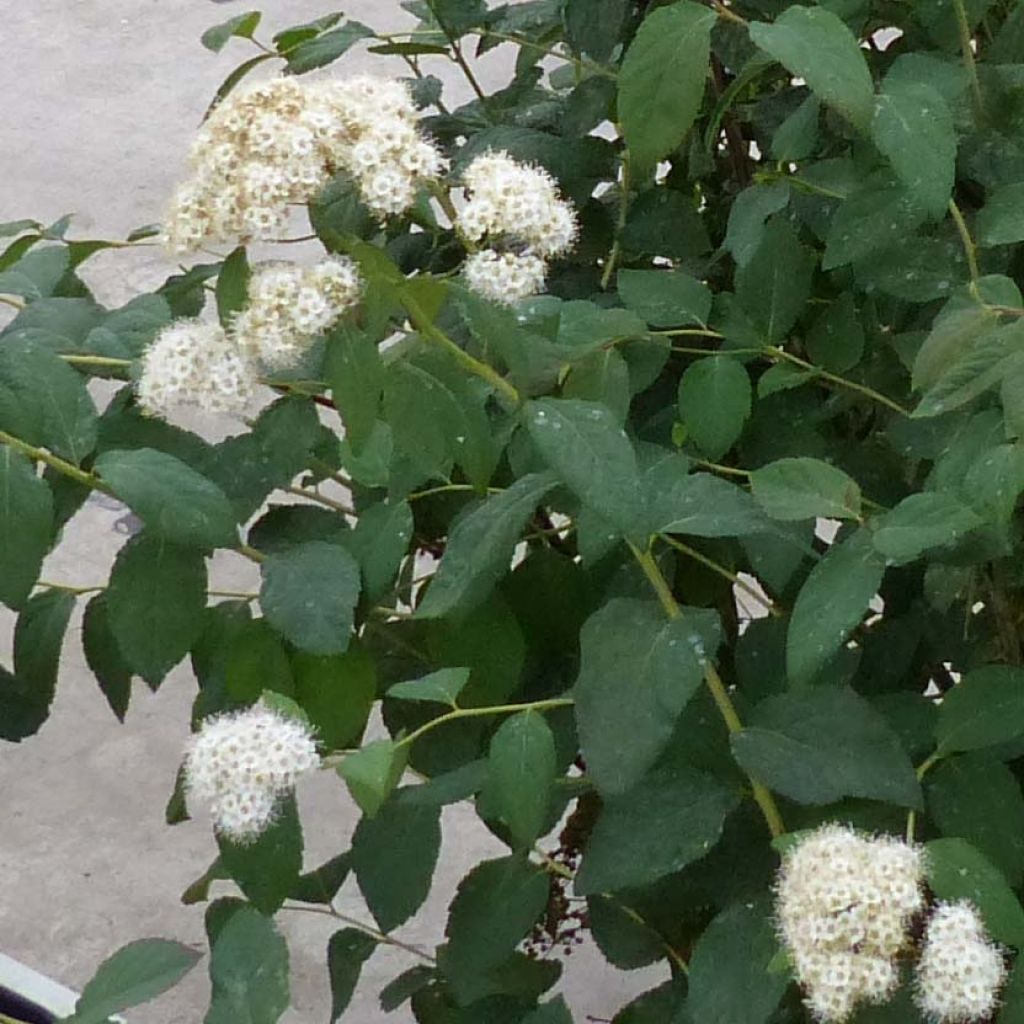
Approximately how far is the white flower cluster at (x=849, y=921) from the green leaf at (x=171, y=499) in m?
0.26

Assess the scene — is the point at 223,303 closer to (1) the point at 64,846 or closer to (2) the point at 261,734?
(2) the point at 261,734

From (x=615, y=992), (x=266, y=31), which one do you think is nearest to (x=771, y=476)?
(x=615, y=992)

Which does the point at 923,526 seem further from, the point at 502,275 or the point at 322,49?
the point at 322,49

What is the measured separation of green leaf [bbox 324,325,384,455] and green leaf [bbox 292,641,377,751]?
6.3 inches

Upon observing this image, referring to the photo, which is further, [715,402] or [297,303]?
[715,402]

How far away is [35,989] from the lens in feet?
2.83

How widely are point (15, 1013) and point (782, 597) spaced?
1.72 ft

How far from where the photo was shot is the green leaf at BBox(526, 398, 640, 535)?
0.52 meters

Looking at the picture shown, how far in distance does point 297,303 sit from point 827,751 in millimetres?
253

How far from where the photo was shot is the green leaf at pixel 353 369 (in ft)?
1.61

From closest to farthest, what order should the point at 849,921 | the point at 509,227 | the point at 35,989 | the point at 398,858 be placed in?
the point at 849,921 < the point at 509,227 < the point at 398,858 < the point at 35,989

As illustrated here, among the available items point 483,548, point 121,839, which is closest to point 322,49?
point 483,548

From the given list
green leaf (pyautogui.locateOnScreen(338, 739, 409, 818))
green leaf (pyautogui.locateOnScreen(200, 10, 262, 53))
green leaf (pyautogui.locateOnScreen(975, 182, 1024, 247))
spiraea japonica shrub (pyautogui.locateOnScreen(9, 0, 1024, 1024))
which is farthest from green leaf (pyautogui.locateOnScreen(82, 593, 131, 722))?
green leaf (pyautogui.locateOnScreen(975, 182, 1024, 247))

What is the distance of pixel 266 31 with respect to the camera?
2.89 metres
